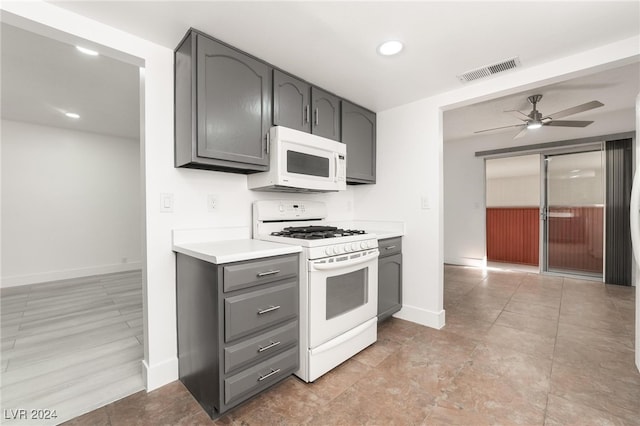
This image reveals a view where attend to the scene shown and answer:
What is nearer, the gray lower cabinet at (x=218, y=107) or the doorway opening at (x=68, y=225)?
the gray lower cabinet at (x=218, y=107)

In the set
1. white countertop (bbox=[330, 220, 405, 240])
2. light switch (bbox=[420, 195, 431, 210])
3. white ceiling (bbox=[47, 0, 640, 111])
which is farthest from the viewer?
white countertop (bbox=[330, 220, 405, 240])

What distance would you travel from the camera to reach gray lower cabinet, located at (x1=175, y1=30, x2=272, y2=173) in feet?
5.55

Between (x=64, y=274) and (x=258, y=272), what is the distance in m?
4.48

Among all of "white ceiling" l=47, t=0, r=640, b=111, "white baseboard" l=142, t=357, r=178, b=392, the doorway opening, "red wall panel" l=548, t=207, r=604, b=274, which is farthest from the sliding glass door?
the doorway opening

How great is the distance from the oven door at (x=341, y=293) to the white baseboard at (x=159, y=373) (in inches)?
36.6

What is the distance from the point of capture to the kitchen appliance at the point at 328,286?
1768 millimetres

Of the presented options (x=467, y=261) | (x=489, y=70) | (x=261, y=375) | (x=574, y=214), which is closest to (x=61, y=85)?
(x=261, y=375)

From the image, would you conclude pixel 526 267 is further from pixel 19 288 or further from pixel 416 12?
pixel 19 288

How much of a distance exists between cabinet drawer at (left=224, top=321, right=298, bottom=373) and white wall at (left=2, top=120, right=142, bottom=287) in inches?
173

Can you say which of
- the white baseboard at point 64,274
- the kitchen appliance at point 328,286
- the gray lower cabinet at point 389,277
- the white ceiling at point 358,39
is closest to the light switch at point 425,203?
the gray lower cabinet at point 389,277

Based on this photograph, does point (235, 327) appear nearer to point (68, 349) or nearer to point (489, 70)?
point (68, 349)

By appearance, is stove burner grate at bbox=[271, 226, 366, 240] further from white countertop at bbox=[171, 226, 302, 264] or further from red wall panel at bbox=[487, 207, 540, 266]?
red wall panel at bbox=[487, 207, 540, 266]

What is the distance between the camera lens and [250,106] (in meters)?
1.94
